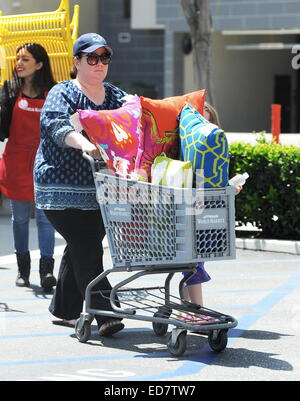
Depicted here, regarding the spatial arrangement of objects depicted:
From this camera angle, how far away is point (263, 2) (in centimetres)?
2959

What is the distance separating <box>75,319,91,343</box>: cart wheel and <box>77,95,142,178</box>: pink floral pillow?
101 cm

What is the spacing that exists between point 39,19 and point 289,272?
358 centimetres

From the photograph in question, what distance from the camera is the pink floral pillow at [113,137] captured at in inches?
258

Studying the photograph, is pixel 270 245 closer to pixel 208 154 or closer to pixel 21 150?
pixel 21 150

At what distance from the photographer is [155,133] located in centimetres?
654

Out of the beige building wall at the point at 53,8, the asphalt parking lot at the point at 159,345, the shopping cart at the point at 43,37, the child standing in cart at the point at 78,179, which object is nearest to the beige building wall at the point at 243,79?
the beige building wall at the point at 53,8

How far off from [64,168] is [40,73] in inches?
A: 83.0

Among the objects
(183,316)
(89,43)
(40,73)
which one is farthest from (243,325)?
(40,73)

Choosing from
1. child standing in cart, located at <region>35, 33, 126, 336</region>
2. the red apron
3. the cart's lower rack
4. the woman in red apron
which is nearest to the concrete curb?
the woman in red apron

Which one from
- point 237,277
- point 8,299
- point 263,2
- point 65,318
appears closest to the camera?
point 65,318

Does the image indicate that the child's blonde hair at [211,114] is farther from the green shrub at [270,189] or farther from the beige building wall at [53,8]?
the beige building wall at [53,8]

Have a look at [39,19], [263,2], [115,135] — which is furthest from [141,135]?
[263,2]

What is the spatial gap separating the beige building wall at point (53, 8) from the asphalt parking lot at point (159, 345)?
1926 cm
